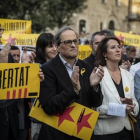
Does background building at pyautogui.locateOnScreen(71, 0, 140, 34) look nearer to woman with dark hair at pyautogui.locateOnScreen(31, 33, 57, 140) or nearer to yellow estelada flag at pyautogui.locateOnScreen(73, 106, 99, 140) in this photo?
woman with dark hair at pyautogui.locateOnScreen(31, 33, 57, 140)

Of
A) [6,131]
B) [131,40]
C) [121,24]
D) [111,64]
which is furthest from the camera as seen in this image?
[121,24]

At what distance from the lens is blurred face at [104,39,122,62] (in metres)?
3.85

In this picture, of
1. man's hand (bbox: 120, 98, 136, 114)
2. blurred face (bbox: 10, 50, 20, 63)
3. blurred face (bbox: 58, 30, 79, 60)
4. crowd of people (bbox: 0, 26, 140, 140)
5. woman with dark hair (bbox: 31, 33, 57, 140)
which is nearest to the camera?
crowd of people (bbox: 0, 26, 140, 140)

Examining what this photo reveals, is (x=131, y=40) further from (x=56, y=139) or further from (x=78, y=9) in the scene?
(x=78, y=9)

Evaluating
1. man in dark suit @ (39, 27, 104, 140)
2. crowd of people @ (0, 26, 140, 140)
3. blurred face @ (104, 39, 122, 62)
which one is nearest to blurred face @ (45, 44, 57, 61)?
crowd of people @ (0, 26, 140, 140)

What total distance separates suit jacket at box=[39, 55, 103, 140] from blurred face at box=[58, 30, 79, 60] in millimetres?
101

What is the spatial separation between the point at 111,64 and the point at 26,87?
1.07 metres

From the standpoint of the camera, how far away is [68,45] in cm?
336

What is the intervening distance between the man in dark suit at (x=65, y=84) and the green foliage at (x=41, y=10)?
41.2 feet

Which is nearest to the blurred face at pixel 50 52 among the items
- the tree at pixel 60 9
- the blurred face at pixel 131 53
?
the blurred face at pixel 131 53

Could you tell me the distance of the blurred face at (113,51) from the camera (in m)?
3.85

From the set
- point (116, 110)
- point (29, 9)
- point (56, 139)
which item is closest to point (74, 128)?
point (56, 139)

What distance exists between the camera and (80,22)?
104 feet

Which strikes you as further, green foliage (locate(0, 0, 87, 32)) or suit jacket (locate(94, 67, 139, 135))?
green foliage (locate(0, 0, 87, 32))
